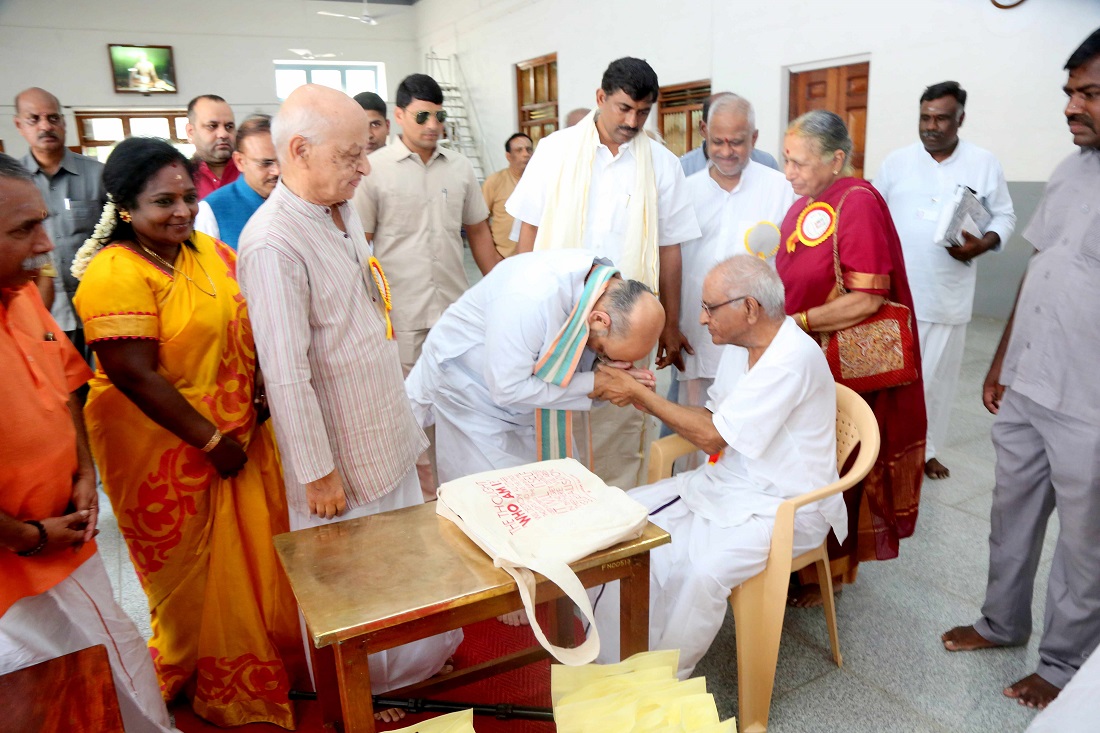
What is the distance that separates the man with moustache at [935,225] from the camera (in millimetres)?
3518

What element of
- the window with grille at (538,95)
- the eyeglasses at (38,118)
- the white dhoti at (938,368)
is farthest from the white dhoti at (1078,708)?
the window with grille at (538,95)

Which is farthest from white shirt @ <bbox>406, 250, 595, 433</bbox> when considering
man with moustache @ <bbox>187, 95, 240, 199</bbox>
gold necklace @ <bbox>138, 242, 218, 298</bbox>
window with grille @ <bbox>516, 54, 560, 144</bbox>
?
window with grille @ <bbox>516, 54, 560, 144</bbox>

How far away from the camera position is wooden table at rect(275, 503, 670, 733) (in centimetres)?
131

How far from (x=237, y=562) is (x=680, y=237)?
6.60 feet

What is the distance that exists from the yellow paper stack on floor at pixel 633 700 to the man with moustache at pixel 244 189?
2159mm

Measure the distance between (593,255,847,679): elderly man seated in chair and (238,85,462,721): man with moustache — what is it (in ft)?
2.42

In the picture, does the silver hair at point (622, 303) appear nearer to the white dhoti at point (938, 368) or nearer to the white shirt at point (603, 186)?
the white shirt at point (603, 186)

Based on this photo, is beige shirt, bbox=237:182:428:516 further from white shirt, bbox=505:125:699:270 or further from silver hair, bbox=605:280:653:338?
white shirt, bbox=505:125:699:270

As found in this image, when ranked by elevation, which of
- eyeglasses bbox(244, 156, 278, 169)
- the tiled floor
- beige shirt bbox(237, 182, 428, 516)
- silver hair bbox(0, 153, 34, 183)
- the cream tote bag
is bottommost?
the tiled floor

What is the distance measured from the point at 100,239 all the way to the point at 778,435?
1.83 metres

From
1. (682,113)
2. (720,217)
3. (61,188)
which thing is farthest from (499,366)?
(682,113)

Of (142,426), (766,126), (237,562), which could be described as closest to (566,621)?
(237,562)

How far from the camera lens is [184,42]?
42.4 ft

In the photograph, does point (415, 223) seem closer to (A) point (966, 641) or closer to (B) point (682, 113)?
(A) point (966, 641)
